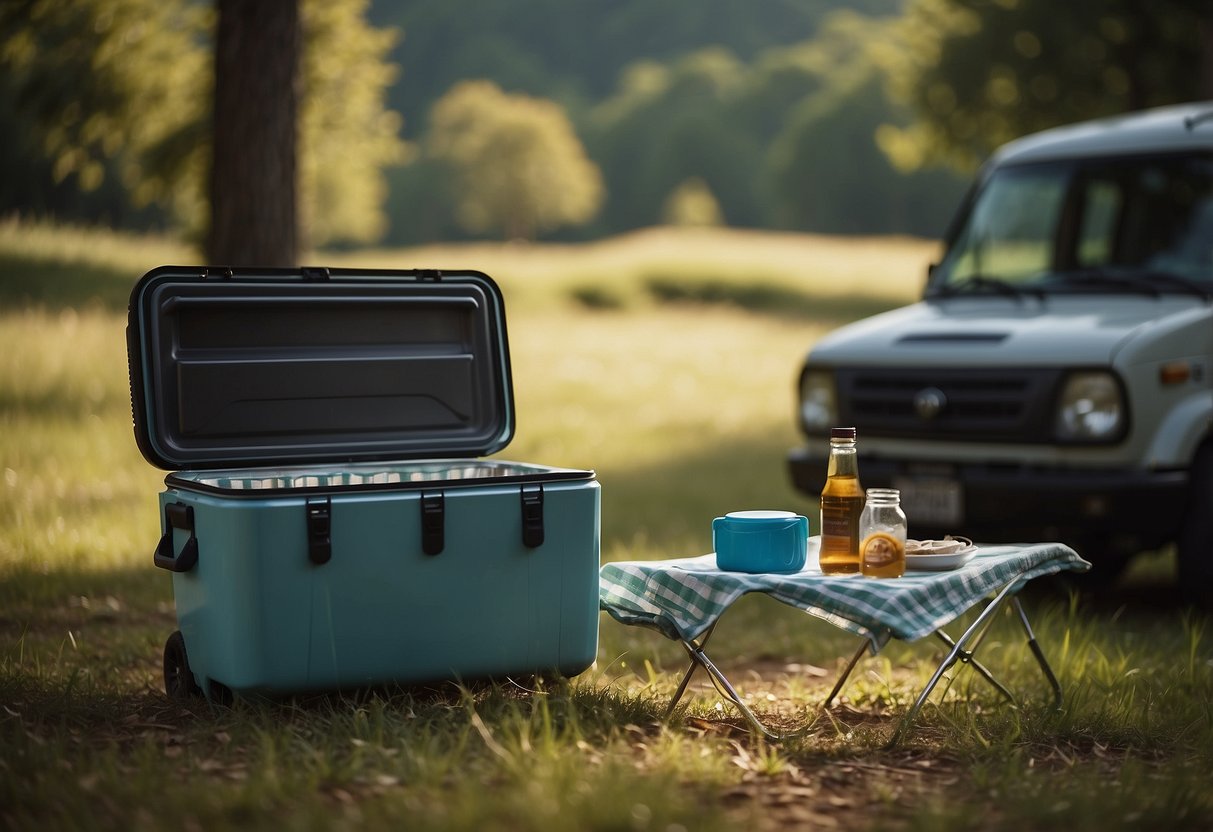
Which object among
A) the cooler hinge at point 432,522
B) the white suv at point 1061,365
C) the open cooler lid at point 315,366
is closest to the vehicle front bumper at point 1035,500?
the white suv at point 1061,365

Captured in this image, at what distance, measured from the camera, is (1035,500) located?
20.3ft

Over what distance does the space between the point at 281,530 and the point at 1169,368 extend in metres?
3.98

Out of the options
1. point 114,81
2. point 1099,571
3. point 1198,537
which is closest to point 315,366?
point 1198,537

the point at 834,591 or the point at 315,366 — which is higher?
the point at 315,366

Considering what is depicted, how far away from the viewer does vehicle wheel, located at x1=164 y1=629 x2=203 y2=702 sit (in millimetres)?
4484

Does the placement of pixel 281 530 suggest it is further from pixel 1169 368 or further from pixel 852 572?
pixel 1169 368

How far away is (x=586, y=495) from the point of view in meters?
4.40

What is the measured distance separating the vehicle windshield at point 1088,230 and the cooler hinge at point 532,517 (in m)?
3.58

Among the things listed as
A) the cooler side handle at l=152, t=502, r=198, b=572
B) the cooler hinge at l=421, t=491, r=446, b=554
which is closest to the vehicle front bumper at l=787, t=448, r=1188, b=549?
the cooler hinge at l=421, t=491, r=446, b=554

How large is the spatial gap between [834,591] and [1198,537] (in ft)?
9.63

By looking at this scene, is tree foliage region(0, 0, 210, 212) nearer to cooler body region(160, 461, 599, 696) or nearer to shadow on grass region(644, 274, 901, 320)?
cooler body region(160, 461, 599, 696)

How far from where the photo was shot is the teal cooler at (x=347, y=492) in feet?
13.2

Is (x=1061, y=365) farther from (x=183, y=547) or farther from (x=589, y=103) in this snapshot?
(x=589, y=103)

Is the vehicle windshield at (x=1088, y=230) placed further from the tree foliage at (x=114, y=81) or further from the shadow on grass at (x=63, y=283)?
the shadow on grass at (x=63, y=283)
